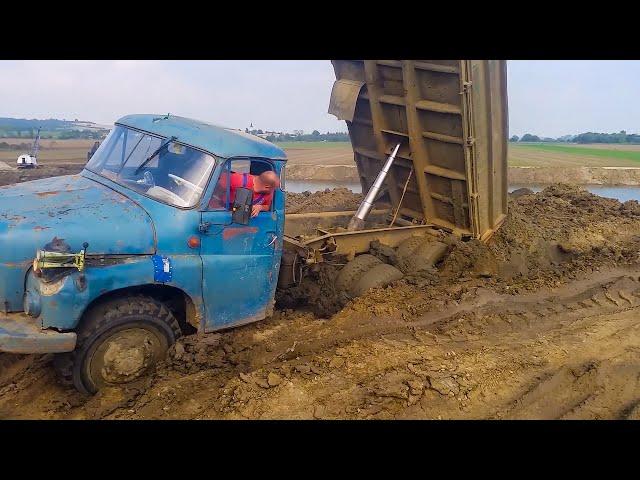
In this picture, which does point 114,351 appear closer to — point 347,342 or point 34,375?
point 34,375

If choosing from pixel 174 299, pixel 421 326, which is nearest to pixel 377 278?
pixel 421 326

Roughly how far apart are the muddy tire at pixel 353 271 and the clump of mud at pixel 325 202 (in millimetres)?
3767

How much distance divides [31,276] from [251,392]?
189 cm

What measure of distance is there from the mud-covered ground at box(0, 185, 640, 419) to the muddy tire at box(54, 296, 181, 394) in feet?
0.41

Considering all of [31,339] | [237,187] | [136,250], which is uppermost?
[237,187]

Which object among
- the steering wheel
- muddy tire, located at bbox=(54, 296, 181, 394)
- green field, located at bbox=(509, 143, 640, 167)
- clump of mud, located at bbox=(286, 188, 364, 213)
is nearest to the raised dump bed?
clump of mud, located at bbox=(286, 188, 364, 213)

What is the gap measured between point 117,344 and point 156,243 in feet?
2.86

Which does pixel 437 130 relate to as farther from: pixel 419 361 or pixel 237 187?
pixel 419 361

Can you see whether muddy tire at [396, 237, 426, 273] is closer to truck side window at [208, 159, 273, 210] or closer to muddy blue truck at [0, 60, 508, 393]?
muddy blue truck at [0, 60, 508, 393]

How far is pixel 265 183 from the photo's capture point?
529 centimetres

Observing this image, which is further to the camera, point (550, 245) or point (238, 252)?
point (550, 245)
